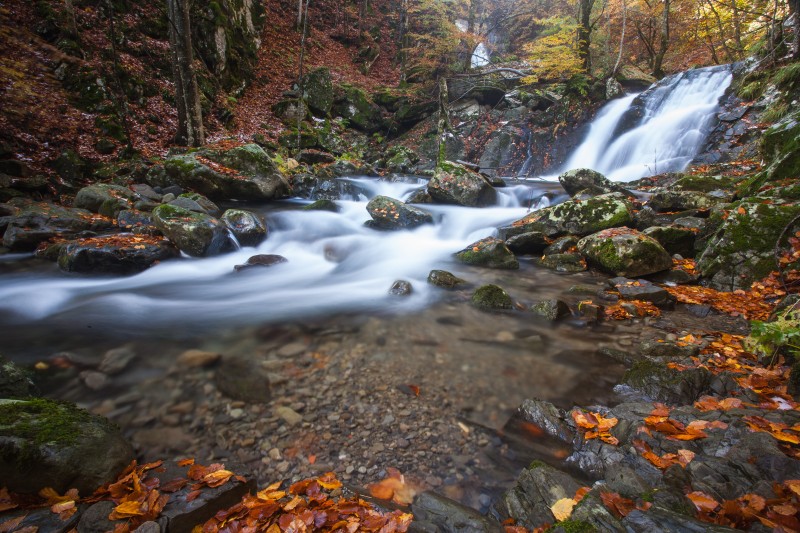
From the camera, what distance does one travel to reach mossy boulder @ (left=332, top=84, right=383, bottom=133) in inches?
757

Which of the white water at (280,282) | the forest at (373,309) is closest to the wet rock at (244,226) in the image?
the forest at (373,309)

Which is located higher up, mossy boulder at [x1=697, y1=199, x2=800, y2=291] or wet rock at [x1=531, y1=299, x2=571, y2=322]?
mossy boulder at [x1=697, y1=199, x2=800, y2=291]

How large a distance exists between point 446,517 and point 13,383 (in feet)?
11.1

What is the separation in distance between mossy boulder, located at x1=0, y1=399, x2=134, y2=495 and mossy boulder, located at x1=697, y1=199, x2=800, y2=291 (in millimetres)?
7029

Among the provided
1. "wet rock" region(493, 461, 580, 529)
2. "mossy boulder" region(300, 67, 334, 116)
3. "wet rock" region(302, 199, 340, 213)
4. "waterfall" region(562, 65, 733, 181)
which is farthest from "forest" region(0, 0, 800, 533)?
"mossy boulder" region(300, 67, 334, 116)

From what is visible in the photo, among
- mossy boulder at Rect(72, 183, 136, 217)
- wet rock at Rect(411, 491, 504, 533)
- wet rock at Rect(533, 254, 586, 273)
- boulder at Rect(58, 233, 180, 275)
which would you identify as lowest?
wet rock at Rect(411, 491, 504, 533)

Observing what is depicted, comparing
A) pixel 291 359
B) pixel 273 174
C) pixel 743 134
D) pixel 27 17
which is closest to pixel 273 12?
pixel 27 17

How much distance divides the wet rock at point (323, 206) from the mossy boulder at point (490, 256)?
477cm

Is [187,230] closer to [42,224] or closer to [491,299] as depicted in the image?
[42,224]

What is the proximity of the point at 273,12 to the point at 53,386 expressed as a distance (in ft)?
85.6

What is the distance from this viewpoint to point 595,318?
4688 mm

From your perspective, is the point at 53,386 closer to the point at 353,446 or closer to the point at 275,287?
the point at 353,446

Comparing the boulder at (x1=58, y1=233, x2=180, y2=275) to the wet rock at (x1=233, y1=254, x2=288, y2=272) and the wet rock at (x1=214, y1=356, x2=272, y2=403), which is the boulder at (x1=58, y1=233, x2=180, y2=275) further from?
the wet rock at (x1=214, y1=356, x2=272, y2=403)

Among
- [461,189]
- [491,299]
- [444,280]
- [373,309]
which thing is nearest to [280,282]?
[373,309]
